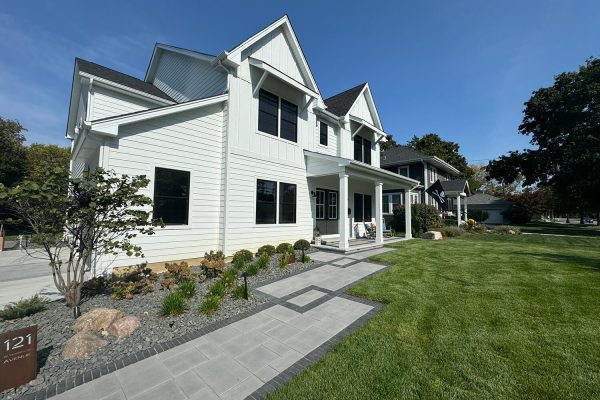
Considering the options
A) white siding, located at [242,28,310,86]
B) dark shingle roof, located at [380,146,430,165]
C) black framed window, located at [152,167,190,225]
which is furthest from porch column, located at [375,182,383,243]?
dark shingle roof, located at [380,146,430,165]

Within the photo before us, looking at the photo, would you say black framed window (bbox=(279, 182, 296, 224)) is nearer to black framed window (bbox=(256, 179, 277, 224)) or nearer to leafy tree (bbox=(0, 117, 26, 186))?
black framed window (bbox=(256, 179, 277, 224))

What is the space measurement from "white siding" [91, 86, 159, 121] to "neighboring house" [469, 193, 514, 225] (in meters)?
44.9

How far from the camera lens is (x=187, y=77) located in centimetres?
1045

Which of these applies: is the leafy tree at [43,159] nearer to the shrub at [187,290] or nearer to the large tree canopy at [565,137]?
the shrub at [187,290]

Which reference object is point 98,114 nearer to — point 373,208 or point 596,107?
point 373,208

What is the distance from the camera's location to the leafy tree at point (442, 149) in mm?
41969

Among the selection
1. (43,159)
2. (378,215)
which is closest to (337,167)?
(378,215)

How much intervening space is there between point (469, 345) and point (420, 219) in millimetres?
15318

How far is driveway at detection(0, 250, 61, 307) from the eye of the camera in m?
5.43

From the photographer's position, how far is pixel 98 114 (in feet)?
26.6

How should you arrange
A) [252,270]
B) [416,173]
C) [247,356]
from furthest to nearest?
[416,173] < [252,270] < [247,356]

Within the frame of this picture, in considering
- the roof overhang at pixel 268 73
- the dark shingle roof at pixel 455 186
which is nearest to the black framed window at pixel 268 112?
the roof overhang at pixel 268 73

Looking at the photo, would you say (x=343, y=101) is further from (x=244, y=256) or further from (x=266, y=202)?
(x=244, y=256)

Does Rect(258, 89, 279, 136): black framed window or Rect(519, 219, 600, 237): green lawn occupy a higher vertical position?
Rect(258, 89, 279, 136): black framed window
